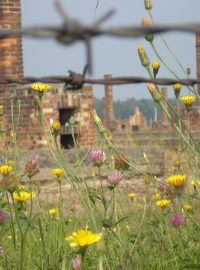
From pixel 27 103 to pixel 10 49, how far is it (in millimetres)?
873

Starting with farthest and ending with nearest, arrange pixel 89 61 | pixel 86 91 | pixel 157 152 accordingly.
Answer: pixel 86 91
pixel 157 152
pixel 89 61

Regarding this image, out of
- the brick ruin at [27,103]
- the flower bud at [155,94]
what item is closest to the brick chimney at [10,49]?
the brick ruin at [27,103]

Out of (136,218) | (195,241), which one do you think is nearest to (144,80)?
(195,241)

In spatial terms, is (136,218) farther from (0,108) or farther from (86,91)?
(86,91)

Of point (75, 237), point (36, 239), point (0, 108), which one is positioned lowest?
point (36, 239)

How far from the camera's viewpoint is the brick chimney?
34.0 ft

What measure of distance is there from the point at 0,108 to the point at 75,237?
1775 mm

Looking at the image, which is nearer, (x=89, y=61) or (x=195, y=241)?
(x=89, y=61)

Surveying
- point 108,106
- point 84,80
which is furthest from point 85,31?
point 108,106

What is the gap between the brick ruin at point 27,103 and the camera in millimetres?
9984

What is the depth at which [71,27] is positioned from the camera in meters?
1.26

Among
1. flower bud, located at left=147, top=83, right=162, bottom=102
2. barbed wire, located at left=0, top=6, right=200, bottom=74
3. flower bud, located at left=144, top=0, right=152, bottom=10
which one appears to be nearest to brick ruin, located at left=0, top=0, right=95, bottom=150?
flower bud, located at left=144, top=0, right=152, bottom=10

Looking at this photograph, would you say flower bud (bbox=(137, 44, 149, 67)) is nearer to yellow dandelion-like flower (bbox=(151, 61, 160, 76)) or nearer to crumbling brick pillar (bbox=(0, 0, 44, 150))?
yellow dandelion-like flower (bbox=(151, 61, 160, 76))

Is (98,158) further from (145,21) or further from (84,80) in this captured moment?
(84,80)
